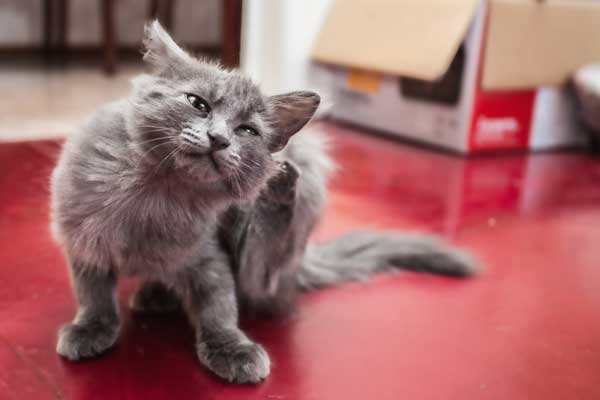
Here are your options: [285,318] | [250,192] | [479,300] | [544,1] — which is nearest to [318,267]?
[285,318]

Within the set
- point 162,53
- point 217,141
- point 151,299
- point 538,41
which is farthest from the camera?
point 538,41

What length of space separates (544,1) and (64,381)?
204 cm

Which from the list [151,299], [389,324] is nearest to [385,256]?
[389,324]

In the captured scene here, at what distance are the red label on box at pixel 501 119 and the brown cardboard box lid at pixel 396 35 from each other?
220 millimetres

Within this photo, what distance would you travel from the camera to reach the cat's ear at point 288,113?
853 mm

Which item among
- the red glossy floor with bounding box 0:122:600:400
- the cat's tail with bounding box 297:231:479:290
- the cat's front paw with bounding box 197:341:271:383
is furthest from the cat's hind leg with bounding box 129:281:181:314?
the cat's tail with bounding box 297:231:479:290

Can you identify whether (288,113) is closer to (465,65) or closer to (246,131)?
(246,131)

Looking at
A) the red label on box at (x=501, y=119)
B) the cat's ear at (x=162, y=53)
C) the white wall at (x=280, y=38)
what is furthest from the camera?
the white wall at (x=280, y=38)

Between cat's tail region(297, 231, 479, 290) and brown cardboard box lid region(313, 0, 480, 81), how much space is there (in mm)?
912

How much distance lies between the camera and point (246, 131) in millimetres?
826

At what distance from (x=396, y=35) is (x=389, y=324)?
1479 millimetres

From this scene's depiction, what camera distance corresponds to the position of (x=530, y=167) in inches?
87.6

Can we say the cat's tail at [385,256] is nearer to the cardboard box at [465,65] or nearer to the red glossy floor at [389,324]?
the red glossy floor at [389,324]

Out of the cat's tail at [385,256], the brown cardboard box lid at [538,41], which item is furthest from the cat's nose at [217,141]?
the brown cardboard box lid at [538,41]
